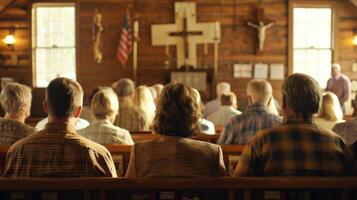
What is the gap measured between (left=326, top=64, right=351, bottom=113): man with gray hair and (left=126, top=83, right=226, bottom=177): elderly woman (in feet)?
28.5

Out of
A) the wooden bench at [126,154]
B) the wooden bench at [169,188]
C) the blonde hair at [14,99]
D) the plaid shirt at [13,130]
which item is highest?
the blonde hair at [14,99]

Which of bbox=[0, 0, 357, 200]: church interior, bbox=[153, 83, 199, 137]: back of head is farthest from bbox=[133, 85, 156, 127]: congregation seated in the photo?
bbox=[0, 0, 357, 200]: church interior

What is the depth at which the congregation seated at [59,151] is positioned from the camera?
276cm

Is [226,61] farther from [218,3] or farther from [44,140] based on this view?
[44,140]

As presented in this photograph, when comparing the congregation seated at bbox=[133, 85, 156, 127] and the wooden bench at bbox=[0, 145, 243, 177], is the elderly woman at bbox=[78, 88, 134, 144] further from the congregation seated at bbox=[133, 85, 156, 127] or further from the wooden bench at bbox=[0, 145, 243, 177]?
the congregation seated at bbox=[133, 85, 156, 127]

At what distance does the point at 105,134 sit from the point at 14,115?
667 mm

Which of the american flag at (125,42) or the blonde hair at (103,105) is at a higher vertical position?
the american flag at (125,42)

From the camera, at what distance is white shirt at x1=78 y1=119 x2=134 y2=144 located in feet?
13.6

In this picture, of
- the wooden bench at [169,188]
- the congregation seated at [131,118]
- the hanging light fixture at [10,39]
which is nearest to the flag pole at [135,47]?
the hanging light fixture at [10,39]

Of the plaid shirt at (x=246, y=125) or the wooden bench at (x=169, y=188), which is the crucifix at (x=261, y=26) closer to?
the plaid shirt at (x=246, y=125)

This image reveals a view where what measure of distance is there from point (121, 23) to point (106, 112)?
25.5 ft

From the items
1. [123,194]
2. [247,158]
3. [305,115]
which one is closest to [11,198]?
[123,194]

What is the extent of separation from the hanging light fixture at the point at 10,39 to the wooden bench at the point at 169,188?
32.7 ft

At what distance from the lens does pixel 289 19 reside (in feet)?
38.4
